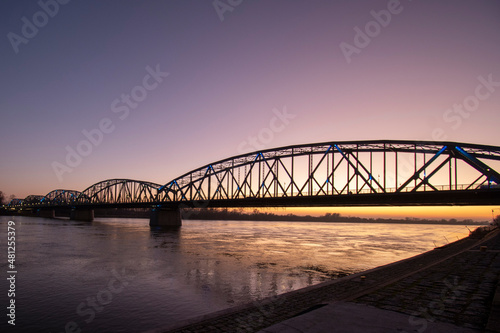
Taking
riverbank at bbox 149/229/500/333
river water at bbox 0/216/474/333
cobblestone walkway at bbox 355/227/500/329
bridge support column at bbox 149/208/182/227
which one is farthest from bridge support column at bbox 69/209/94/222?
cobblestone walkway at bbox 355/227/500/329

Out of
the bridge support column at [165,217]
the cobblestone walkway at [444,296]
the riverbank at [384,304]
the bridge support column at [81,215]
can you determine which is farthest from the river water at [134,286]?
the bridge support column at [81,215]

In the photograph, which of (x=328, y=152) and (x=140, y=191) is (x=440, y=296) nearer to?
(x=328, y=152)

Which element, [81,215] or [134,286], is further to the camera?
[81,215]

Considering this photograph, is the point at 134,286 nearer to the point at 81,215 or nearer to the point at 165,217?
the point at 165,217

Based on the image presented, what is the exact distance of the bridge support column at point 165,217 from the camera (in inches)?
4008

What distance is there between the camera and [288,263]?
30.8 m

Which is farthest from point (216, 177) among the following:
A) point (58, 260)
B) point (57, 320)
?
point (57, 320)

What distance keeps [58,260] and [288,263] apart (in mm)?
22183

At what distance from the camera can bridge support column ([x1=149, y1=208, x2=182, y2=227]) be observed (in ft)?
334

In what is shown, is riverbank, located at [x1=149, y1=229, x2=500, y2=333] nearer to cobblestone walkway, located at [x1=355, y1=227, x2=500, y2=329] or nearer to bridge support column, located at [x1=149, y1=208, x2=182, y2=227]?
cobblestone walkway, located at [x1=355, y1=227, x2=500, y2=329]

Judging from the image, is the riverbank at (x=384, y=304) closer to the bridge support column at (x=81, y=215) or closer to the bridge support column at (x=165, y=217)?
the bridge support column at (x=165, y=217)

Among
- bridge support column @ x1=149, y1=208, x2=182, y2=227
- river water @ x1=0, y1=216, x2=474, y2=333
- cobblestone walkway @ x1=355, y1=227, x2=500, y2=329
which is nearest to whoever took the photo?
cobblestone walkway @ x1=355, y1=227, x2=500, y2=329

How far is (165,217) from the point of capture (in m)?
103

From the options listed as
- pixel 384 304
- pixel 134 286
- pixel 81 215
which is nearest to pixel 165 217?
pixel 81 215
